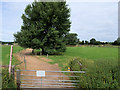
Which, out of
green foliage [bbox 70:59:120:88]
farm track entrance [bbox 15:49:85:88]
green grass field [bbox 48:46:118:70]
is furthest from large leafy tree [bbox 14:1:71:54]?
green foliage [bbox 70:59:120:88]

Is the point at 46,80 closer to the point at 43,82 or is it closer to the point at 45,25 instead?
the point at 43,82

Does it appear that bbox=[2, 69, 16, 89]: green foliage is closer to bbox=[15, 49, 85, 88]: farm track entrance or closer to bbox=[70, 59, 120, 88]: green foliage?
bbox=[15, 49, 85, 88]: farm track entrance

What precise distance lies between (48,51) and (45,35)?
12.0 ft

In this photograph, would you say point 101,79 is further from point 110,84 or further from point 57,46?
point 57,46

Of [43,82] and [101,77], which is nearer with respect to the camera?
[101,77]

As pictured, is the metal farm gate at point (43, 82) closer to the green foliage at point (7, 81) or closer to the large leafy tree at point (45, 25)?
the green foliage at point (7, 81)

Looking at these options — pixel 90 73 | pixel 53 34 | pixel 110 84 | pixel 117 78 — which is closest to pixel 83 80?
pixel 90 73

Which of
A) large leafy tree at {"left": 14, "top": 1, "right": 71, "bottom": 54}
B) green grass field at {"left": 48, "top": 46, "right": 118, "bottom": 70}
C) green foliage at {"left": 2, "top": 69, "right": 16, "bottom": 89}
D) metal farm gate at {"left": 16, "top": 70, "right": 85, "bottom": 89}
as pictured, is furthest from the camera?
large leafy tree at {"left": 14, "top": 1, "right": 71, "bottom": 54}

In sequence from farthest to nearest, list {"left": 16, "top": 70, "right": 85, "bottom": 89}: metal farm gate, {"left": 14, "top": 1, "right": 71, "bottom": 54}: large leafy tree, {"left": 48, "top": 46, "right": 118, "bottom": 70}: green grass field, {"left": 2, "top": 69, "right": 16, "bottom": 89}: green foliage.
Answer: {"left": 14, "top": 1, "right": 71, "bottom": 54}: large leafy tree, {"left": 48, "top": 46, "right": 118, "bottom": 70}: green grass field, {"left": 16, "top": 70, "right": 85, "bottom": 89}: metal farm gate, {"left": 2, "top": 69, "right": 16, "bottom": 89}: green foliage

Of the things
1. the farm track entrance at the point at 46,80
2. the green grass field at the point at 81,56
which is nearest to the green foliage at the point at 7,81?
the farm track entrance at the point at 46,80

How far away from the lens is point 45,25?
25.8 meters

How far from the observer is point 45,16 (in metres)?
24.6

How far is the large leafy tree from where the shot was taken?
25.1 meters

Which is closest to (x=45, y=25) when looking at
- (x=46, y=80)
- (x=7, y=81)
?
(x=46, y=80)
